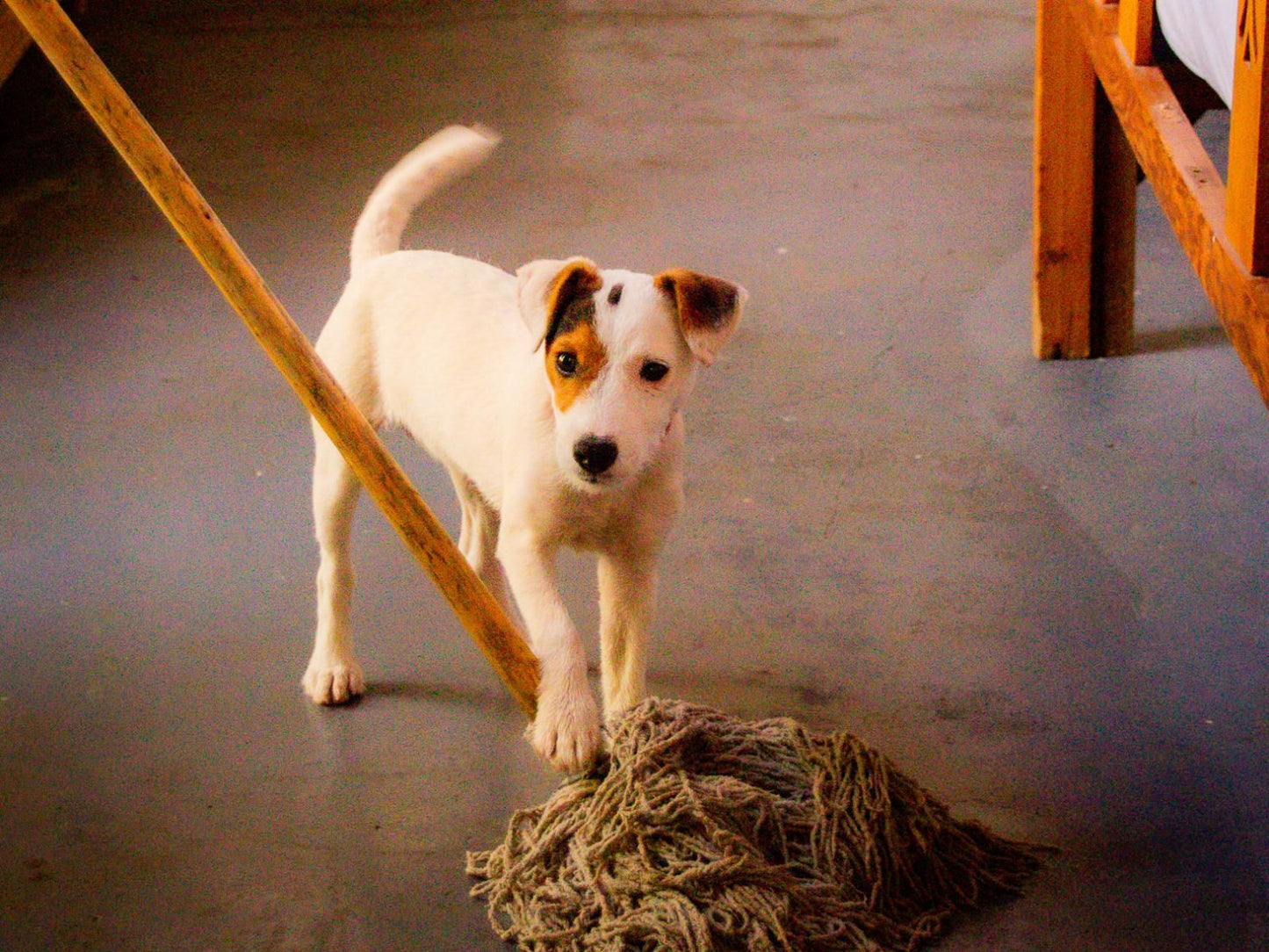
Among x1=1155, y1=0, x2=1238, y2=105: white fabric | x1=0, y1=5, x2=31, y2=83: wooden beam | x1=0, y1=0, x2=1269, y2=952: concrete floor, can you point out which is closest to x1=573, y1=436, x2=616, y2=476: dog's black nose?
x1=0, y1=0, x2=1269, y2=952: concrete floor

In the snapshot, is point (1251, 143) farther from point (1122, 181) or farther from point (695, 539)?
point (1122, 181)

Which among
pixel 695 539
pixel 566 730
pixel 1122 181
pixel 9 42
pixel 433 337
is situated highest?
pixel 433 337

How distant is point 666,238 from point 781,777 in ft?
9.16

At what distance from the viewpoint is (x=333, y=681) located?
2973 millimetres

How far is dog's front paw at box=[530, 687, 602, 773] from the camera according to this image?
2.44m

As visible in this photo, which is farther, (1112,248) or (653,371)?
(1112,248)

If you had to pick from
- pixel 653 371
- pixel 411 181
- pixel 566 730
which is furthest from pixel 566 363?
pixel 411 181

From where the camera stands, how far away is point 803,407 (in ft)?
13.3

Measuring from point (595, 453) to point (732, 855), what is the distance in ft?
2.11

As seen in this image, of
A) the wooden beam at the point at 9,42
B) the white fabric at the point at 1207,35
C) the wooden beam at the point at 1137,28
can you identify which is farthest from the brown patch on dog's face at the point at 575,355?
the wooden beam at the point at 9,42

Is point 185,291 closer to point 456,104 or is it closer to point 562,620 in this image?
point 456,104

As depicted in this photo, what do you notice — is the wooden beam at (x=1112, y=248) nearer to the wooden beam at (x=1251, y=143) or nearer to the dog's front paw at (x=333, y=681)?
the wooden beam at (x=1251, y=143)

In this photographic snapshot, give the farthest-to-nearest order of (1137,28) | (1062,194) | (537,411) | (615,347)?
(1062,194) → (1137,28) → (537,411) → (615,347)

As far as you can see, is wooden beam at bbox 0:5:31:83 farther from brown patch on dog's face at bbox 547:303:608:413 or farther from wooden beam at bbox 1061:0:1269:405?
brown patch on dog's face at bbox 547:303:608:413
